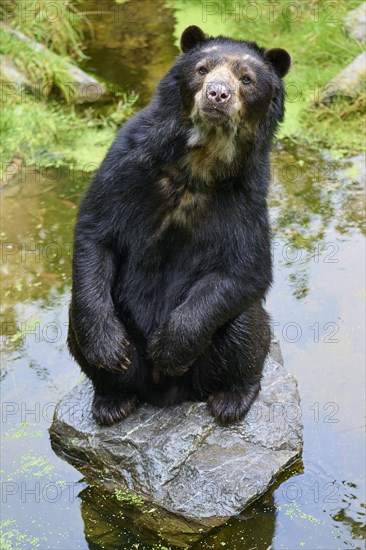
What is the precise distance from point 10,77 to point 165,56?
2.33 metres

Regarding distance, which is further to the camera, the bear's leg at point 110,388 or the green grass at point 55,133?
the green grass at point 55,133

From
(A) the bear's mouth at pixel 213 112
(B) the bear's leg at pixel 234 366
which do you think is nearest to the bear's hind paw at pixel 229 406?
(B) the bear's leg at pixel 234 366

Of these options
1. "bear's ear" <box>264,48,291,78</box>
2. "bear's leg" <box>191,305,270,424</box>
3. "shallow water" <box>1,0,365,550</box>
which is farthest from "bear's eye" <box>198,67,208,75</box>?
"shallow water" <box>1,0,365,550</box>

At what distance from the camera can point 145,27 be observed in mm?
13531

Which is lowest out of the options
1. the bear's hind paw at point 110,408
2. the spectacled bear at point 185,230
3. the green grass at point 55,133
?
the green grass at point 55,133

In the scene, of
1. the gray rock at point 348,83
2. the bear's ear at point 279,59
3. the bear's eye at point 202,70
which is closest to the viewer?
the bear's eye at point 202,70

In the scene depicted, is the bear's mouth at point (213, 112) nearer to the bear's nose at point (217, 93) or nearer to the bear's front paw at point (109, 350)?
the bear's nose at point (217, 93)

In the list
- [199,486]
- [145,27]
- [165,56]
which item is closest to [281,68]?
[199,486]

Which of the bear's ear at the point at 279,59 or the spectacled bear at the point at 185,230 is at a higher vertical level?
the bear's ear at the point at 279,59

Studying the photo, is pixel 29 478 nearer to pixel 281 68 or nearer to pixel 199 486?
pixel 199 486

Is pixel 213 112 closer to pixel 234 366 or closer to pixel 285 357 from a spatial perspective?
pixel 234 366

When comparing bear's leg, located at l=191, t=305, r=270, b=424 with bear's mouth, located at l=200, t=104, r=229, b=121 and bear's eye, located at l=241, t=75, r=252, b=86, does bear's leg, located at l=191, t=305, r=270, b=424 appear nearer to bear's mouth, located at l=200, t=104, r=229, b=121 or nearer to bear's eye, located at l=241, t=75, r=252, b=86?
bear's mouth, located at l=200, t=104, r=229, b=121

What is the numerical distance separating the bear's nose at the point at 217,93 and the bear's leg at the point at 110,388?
1.77 m

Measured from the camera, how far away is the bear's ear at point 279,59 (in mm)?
5844
